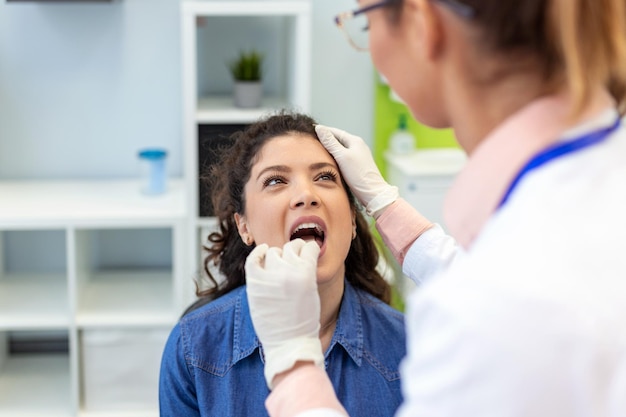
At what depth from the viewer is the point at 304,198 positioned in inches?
64.4

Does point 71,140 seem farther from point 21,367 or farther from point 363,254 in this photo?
point 363,254

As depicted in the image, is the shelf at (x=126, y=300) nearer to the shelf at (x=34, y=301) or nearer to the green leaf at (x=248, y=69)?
the shelf at (x=34, y=301)

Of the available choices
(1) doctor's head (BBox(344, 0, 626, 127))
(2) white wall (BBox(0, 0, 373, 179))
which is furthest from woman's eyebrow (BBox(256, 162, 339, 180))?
(2) white wall (BBox(0, 0, 373, 179))

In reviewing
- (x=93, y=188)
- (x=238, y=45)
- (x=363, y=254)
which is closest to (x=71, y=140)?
(x=93, y=188)

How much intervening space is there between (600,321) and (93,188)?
8.12 ft

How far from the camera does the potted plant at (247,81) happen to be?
2.82 m

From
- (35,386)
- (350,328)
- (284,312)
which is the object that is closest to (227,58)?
(35,386)

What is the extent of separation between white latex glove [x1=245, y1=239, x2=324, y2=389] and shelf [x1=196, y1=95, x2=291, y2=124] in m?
1.45

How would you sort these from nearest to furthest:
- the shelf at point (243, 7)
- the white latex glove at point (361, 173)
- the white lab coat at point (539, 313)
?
the white lab coat at point (539, 313), the white latex glove at point (361, 173), the shelf at point (243, 7)

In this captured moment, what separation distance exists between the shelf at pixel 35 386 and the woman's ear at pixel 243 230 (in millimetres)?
1387

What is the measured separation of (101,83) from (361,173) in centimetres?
167

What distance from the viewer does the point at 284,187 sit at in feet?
5.54

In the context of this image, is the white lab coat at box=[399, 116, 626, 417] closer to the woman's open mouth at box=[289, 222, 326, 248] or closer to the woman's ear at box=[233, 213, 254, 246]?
the woman's open mouth at box=[289, 222, 326, 248]

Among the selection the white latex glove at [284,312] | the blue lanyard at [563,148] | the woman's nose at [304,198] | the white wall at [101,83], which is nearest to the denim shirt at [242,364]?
the woman's nose at [304,198]
